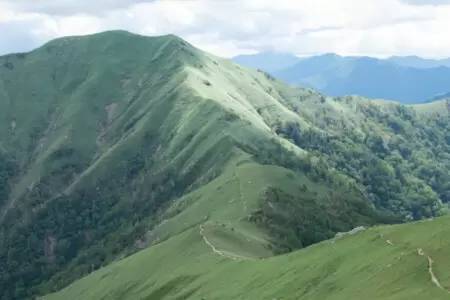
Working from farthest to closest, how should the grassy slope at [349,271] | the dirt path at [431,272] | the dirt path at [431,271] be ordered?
the grassy slope at [349,271] < the dirt path at [431,271] < the dirt path at [431,272]

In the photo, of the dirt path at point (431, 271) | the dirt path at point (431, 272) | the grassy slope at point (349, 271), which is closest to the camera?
the dirt path at point (431, 272)

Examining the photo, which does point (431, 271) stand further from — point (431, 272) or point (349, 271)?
point (349, 271)

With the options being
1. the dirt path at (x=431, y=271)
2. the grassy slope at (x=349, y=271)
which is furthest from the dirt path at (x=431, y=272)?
the grassy slope at (x=349, y=271)

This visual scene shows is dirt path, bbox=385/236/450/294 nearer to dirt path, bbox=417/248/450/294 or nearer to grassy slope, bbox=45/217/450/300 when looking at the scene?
dirt path, bbox=417/248/450/294

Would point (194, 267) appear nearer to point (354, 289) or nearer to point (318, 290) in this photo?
point (318, 290)

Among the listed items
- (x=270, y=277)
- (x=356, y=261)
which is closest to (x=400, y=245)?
(x=356, y=261)

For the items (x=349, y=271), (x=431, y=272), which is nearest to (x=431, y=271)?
(x=431, y=272)

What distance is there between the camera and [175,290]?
616 feet

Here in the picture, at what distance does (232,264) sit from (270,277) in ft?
102

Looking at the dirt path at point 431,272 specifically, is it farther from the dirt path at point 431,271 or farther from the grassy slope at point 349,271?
the grassy slope at point 349,271

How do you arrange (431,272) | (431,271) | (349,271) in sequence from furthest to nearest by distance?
(349,271) < (431,271) < (431,272)

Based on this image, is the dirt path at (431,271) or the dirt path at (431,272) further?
the dirt path at (431,271)

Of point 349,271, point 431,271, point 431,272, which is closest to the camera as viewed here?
point 431,272

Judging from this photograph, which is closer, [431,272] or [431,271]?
[431,272]
